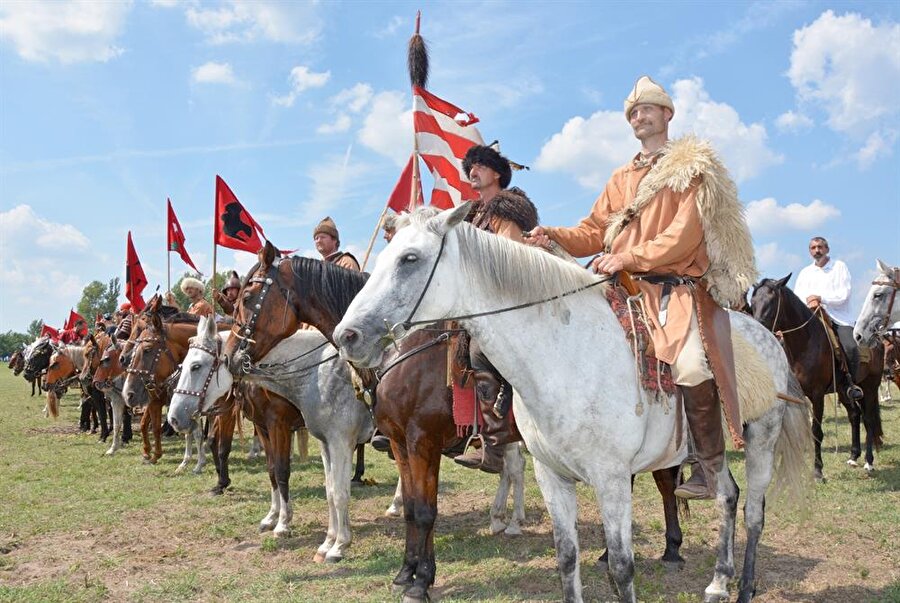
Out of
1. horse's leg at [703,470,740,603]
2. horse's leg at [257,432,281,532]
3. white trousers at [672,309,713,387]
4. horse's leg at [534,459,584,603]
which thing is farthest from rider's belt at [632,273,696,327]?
horse's leg at [257,432,281,532]

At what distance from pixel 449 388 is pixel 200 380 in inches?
137

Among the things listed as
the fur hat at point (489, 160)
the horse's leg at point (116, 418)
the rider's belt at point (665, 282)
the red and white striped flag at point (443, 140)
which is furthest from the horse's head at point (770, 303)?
the horse's leg at point (116, 418)

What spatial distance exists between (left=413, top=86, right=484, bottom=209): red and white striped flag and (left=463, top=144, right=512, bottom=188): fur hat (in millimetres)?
2033

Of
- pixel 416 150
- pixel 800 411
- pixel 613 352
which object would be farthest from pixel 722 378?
pixel 416 150

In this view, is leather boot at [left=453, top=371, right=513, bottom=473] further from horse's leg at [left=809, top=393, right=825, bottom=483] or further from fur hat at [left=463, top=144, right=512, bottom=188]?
horse's leg at [left=809, top=393, right=825, bottom=483]

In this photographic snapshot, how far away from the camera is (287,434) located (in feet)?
24.5

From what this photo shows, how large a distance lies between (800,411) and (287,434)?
5236 millimetres

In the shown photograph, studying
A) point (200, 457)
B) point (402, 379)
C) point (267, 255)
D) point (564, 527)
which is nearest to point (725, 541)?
point (564, 527)

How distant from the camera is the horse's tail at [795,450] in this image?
5.18 meters

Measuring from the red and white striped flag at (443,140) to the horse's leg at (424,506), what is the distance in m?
3.63

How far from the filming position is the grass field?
552 cm

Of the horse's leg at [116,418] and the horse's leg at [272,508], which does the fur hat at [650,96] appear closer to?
the horse's leg at [272,508]

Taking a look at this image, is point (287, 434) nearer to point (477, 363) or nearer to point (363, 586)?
point (363, 586)

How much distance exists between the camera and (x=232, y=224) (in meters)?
9.13
